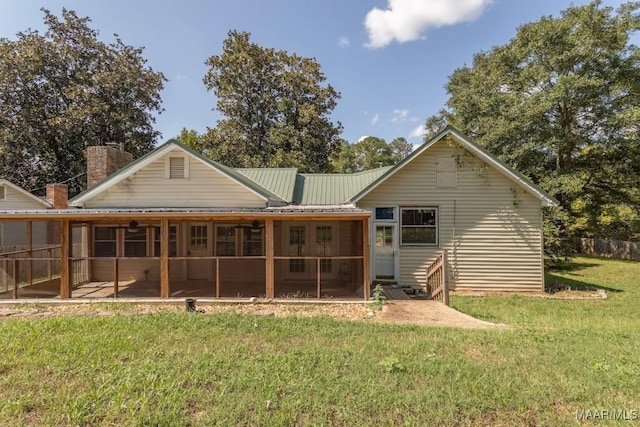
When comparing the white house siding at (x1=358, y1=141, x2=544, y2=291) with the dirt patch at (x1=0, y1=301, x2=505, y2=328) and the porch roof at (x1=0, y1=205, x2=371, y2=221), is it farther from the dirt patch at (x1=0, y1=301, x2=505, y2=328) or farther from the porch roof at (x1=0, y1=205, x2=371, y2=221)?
the porch roof at (x1=0, y1=205, x2=371, y2=221)

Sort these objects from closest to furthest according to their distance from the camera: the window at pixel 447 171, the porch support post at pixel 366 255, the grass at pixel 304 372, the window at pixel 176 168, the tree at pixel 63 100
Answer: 1. the grass at pixel 304 372
2. the porch support post at pixel 366 255
3. the window at pixel 176 168
4. the window at pixel 447 171
5. the tree at pixel 63 100

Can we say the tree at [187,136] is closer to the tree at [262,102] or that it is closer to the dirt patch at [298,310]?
the tree at [262,102]

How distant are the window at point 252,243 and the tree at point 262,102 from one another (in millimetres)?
14006

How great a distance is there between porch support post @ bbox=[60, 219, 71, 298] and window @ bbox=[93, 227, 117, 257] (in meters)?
3.39

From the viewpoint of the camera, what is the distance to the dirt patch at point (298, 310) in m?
7.70

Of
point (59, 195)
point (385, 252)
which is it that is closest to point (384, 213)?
point (385, 252)

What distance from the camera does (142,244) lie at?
500 inches

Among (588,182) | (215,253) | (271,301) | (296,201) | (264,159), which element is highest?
(264,159)

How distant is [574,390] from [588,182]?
23.8m

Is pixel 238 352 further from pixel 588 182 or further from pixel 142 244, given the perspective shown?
pixel 588 182

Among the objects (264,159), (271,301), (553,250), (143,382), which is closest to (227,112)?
(264,159)

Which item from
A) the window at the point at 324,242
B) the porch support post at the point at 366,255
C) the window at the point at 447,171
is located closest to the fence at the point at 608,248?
the window at the point at 447,171

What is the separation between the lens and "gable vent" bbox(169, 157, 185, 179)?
11484mm

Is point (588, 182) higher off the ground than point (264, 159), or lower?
lower
